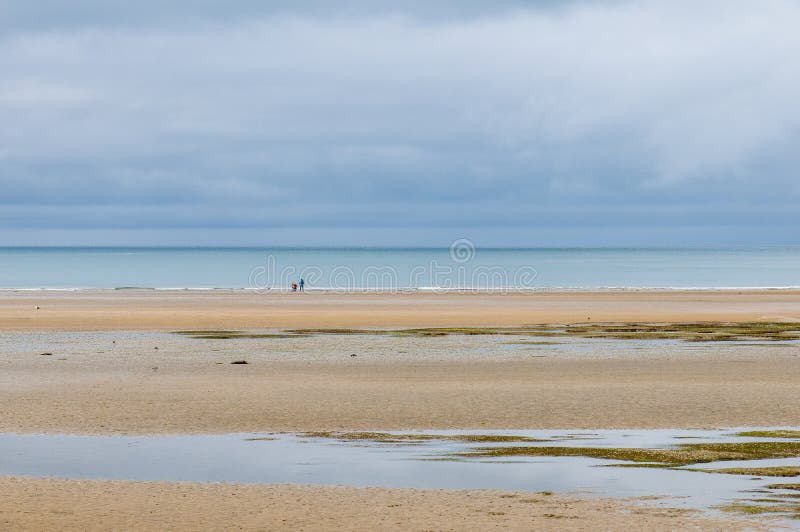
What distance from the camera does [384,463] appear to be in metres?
15.1

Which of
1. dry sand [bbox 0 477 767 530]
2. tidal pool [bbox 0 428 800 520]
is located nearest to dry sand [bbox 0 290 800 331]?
tidal pool [bbox 0 428 800 520]

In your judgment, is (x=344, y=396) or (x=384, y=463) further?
(x=344, y=396)

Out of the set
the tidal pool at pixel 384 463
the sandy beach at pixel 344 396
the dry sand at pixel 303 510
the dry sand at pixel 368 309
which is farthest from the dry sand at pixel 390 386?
the dry sand at pixel 368 309

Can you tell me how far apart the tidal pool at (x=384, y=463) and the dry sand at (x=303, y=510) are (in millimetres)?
571

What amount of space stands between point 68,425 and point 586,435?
9043 millimetres

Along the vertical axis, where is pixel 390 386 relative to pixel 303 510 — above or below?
above

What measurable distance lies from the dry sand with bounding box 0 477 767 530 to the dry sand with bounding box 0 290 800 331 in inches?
1308

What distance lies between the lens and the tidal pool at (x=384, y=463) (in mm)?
13430

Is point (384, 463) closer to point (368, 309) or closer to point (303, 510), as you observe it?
point (303, 510)

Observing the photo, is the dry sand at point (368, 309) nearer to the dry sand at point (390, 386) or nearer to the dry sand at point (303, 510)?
the dry sand at point (390, 386)

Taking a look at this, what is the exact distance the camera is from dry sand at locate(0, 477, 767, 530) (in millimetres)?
11438

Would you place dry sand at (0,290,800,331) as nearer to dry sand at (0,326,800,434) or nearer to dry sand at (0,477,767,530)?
dry sand at (0,326,800,434)

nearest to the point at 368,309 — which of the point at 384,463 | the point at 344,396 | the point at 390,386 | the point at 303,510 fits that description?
the point at 390,386

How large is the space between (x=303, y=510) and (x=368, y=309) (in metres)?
48.2
